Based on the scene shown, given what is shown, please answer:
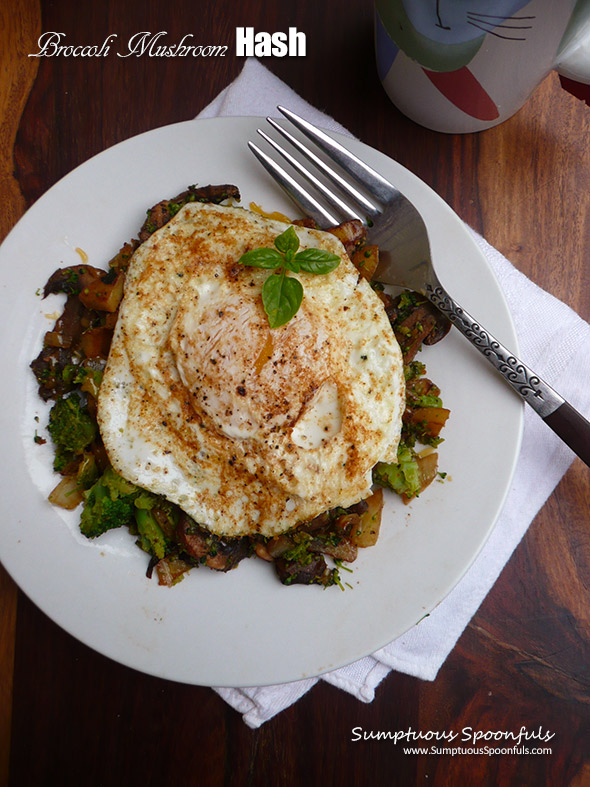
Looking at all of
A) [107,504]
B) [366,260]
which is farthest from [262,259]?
[107,504]

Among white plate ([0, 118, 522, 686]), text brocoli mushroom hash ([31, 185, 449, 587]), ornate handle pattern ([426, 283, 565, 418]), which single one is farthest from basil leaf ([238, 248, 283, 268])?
ornate handle pattern ([426, 283, 565, 418])

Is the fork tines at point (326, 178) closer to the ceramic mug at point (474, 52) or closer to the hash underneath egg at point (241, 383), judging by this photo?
the hash underneath egg at point (241, 383)

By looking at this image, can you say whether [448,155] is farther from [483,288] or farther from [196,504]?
[196,504]

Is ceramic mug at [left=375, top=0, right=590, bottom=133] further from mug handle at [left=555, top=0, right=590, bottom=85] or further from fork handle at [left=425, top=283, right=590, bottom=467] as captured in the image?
fork handle at [left=425, top=283, right=590, bottom=467]

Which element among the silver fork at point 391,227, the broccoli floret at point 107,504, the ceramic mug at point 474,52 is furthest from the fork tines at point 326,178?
the broccoli floret at point 107,504

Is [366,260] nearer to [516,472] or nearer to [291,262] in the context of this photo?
[291,262]

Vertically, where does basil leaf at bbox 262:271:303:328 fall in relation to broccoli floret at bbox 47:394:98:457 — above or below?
above

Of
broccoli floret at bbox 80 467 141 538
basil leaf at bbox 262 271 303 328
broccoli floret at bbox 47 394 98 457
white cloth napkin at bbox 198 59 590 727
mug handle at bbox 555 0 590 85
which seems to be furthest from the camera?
white cloth napkin at bbox 198 59 590 727
